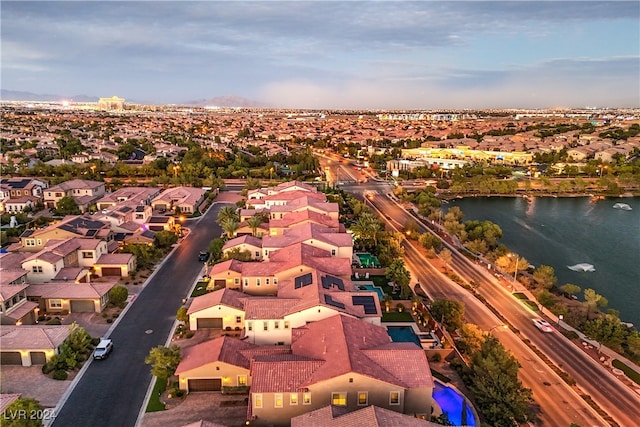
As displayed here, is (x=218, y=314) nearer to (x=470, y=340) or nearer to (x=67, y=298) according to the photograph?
Result: (x=67, y=298)

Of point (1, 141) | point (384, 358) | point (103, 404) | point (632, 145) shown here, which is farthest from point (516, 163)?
point (1, 141)

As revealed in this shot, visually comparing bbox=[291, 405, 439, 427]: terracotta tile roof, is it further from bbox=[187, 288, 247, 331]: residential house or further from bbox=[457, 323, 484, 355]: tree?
bbox=[187, 288, 247, 331]: residential house

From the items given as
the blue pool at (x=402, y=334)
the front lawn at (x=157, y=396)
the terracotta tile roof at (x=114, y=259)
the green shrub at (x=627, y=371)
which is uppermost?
the terracotta tile roof at (x=114, y=259)

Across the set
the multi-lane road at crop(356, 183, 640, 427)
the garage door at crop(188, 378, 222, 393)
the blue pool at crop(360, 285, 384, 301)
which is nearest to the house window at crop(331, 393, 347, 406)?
the garage door at crop(188, 378, 222, 393)

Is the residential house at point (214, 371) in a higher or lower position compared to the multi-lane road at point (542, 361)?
higher

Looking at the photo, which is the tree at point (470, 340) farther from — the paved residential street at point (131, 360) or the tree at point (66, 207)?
the tree at point (66, 207)

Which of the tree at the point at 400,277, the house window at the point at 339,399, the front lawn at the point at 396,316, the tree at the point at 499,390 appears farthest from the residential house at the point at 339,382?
the tree at the point at 400,277

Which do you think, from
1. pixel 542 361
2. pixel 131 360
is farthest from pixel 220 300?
pixel 542 361
